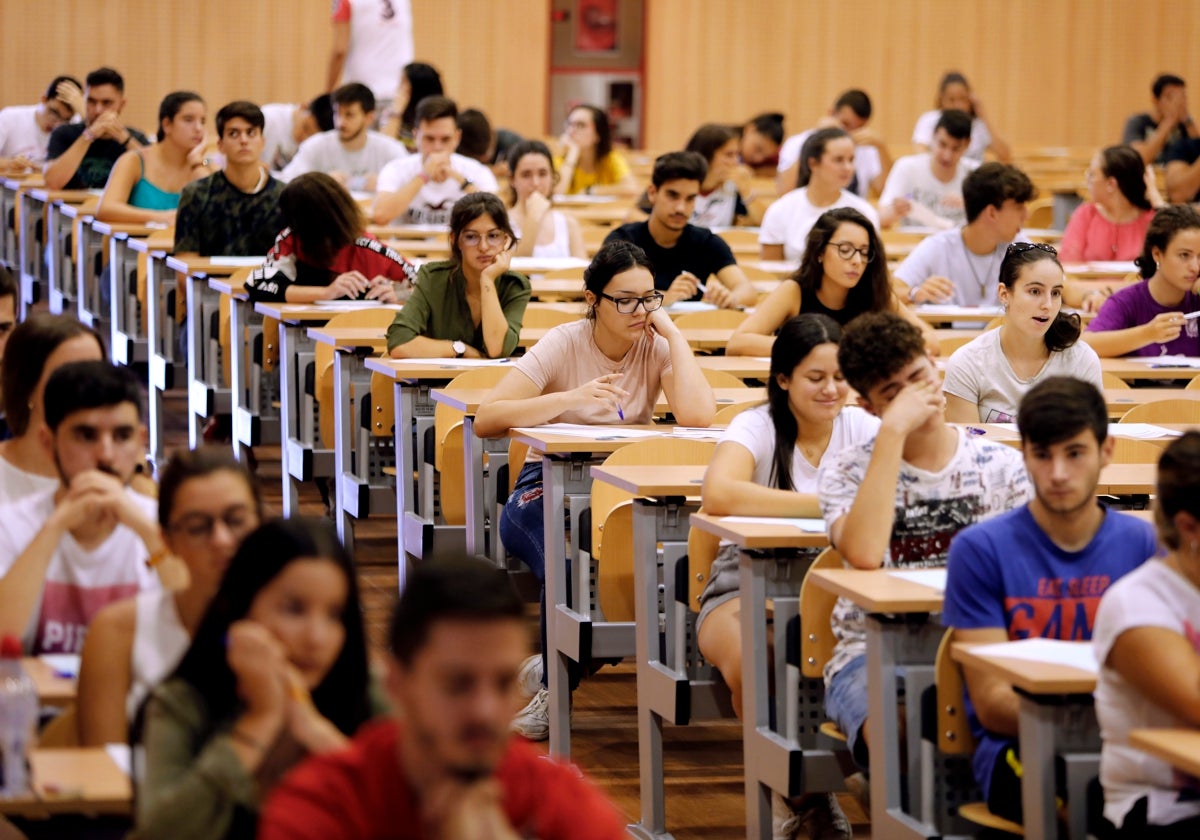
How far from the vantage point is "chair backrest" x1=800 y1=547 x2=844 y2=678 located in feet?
11.6

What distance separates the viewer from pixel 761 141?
13602 mm

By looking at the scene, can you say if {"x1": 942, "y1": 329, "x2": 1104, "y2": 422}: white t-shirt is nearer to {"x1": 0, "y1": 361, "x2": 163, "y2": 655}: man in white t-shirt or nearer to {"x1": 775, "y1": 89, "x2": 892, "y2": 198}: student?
{"x1": 0, "y1": 361, "x2": 163, "y2": 655}: man in white t-shirt

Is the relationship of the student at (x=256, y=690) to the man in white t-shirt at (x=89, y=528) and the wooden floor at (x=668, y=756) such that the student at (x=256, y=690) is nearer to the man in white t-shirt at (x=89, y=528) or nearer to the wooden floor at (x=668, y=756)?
the man in white t-shirt at (x=89, y=528)

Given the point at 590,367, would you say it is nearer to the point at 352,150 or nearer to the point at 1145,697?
the point at 1145,697

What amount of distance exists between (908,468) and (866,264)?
2137mm

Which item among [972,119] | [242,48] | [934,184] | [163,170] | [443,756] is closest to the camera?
[443,756]

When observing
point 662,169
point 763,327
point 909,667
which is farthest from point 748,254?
point 909,667

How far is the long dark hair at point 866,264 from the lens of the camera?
18.4 feet

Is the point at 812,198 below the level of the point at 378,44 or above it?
below

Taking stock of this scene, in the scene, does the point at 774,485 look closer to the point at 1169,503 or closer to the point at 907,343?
the point at 907,343

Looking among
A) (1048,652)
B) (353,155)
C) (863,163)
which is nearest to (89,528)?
(1048,652)

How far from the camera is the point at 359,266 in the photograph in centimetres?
682

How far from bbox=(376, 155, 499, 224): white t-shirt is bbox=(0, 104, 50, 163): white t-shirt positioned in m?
3.38

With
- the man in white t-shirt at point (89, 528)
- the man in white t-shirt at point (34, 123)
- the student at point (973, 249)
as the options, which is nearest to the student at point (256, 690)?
the man in white t-shirt at point (89, 528)
